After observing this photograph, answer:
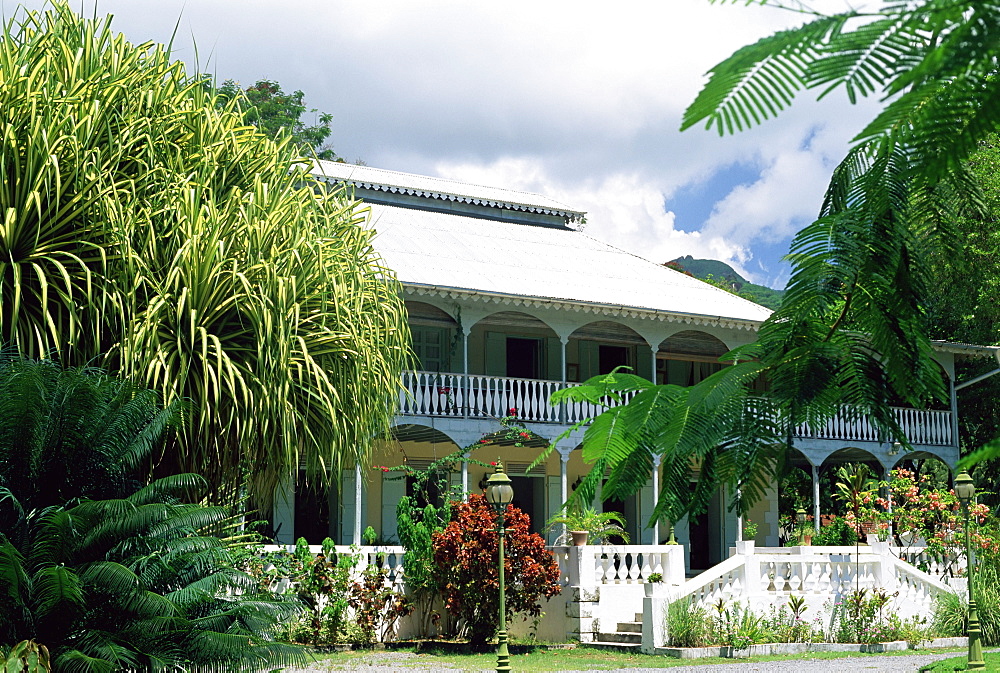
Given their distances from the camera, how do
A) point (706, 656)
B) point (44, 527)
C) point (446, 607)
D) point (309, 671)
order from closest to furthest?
point (44, 527) < point (309, 671) < point (706, 656) < point (446, 607)

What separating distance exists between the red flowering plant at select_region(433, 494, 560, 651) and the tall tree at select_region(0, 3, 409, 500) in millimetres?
3457

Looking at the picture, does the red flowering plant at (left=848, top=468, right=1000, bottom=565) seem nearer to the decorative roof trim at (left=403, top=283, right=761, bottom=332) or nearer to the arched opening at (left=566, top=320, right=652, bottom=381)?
the decorative roof trim at (left=403, top=283, right=761, bottom=332)

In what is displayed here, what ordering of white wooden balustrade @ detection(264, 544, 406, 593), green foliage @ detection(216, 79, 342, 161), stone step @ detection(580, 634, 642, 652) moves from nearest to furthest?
1. stone step @ detection(580, 634, 642, 652)
2. white wooden balustrade @ detection(264, 544, 406, 593)
3. green foliage @ detection(216, 79, 342, 161)

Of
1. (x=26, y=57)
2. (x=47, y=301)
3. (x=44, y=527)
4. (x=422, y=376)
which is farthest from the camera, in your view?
(x=422, y=376)

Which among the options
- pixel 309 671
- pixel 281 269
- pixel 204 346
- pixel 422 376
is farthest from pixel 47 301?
pixel 422 376

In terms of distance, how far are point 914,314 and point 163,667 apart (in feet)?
20.6

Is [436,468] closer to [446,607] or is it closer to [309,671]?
[446,607]

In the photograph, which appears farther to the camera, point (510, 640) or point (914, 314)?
point (510, 640)

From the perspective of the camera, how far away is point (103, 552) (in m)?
7.89

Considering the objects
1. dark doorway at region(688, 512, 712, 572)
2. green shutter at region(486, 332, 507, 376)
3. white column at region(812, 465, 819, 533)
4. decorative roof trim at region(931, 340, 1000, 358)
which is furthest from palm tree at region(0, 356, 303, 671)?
dark doorway at region(688, 512, 712, 572)

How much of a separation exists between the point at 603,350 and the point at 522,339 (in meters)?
2.03

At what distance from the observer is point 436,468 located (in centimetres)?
1820

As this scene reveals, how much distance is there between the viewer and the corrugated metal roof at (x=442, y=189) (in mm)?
24562

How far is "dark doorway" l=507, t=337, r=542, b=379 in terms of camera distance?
22.9 m
